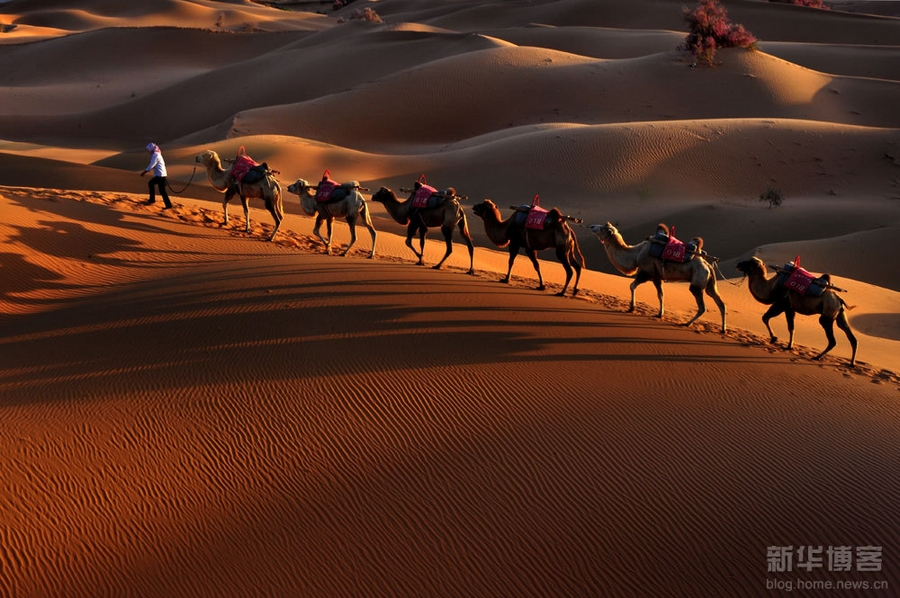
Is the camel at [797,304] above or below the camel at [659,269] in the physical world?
below

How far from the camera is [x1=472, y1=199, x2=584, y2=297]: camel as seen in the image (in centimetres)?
1334

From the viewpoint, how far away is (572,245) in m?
13.8

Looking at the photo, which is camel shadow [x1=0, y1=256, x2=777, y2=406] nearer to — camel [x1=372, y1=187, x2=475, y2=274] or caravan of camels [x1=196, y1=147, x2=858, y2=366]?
caravan of camels [x1=196, y1=147, x2=858, y2=366]

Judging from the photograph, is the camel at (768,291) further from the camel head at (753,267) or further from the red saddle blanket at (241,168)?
the red saddle blanket at (241,168)

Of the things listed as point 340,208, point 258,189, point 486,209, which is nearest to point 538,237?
point 486,209

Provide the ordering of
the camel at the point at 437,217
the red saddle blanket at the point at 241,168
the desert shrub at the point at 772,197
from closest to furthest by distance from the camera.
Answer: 1. the camel at the point at 437,217
2. the red saddle blanket at the point at 241,168
3. the desert shrub at the point at 772,197

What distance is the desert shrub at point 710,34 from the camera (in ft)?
147

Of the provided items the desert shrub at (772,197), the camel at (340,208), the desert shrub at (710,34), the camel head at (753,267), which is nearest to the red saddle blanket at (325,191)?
the camel at (340,208)

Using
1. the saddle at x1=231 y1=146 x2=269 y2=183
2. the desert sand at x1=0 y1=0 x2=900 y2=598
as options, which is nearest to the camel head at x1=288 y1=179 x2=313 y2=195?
the saddle at x1=231 y1=146 x2=269 y2=183

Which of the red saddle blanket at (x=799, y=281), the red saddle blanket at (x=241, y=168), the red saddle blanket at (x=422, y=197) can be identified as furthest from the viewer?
the red saddle blanket at (x=241, y=168)

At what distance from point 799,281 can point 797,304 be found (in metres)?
0.36

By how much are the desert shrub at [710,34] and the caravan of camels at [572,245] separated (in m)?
33.8

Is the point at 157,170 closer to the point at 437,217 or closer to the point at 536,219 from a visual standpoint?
the point at 437,217

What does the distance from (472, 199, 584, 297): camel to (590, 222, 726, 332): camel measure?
51 cm
